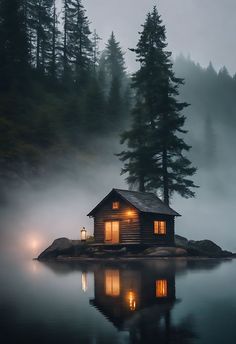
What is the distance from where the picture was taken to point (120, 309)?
1291 centimetres

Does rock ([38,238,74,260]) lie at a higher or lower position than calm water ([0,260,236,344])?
higher

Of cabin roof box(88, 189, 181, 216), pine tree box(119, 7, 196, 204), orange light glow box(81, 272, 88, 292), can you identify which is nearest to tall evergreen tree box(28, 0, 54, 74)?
pine tree box(119, 7, 196, 204)

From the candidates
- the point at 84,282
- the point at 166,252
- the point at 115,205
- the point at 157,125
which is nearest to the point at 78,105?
the point at 157,125

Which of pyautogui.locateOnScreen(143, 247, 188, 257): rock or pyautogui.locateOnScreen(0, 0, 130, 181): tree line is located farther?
pyautogui.locateOnScreen(0, 0, 130, 181): tree line

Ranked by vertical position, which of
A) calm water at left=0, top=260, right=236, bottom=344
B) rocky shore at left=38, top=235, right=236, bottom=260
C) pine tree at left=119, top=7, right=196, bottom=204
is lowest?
calm water at left=0, top=260, right=236, bottom=344

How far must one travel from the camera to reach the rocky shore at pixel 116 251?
120 feet

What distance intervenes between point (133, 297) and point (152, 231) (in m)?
27.1

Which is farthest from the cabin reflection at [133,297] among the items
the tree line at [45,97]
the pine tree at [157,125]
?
the tree line at [45,97]

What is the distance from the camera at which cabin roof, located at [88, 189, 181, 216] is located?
40938 mm

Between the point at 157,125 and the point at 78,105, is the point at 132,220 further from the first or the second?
the point at 78,105

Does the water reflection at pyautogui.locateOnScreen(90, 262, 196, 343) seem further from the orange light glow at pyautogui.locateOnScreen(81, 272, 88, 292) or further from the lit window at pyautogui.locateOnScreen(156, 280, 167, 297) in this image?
the orange light glow at pyautogui.locateOnScreen(81, 272, 88, 292)

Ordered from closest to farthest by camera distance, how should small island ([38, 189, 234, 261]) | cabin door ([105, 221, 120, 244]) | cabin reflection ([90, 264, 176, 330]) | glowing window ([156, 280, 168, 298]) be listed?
cabin reflection ([90, 264, 176, 330]), glowing window ([156, 280, 168, 298]), small island ([38, 189, 234, 261]), cabin door ([105, 221, 120, 244])

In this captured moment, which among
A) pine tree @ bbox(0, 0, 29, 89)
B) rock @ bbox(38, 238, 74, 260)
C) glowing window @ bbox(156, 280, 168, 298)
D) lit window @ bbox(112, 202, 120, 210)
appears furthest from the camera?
pine tree @ bbox(0, 0, 29, 89)

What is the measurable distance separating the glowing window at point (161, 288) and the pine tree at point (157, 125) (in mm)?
28604
